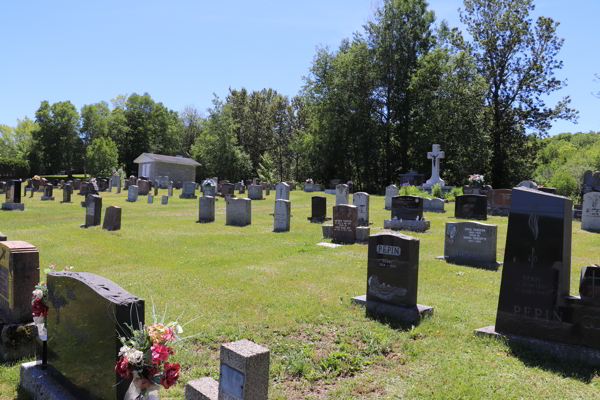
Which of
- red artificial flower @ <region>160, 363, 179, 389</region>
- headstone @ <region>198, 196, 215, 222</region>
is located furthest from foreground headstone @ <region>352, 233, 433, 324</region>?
headstone @ <region>198, 196, 215, 222</region>

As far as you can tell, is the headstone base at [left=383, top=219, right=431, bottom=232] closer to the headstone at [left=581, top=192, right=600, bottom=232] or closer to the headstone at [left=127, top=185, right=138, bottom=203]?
the headstone at [left=581, top=192, right=600, bottom=232]

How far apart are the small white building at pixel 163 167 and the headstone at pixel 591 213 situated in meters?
38.5

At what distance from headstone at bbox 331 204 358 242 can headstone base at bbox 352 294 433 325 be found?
675cm

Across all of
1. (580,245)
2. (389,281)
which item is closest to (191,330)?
(389,281)

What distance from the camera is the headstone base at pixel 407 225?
53.8ft

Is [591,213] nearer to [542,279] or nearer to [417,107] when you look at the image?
[542,279]

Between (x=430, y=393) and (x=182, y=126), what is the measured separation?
74.7 metres

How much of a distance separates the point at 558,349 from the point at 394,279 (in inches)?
92.6

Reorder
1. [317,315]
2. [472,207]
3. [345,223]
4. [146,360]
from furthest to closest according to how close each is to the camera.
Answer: [472,207], [345,223], [317,315], [146,360]

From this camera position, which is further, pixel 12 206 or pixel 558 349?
pixel 12 206

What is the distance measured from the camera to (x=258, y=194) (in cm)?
3141

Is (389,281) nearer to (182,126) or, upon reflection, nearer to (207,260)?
(207,260)

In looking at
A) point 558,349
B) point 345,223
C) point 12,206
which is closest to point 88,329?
point 558,349

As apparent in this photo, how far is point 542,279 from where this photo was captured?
5.60m
